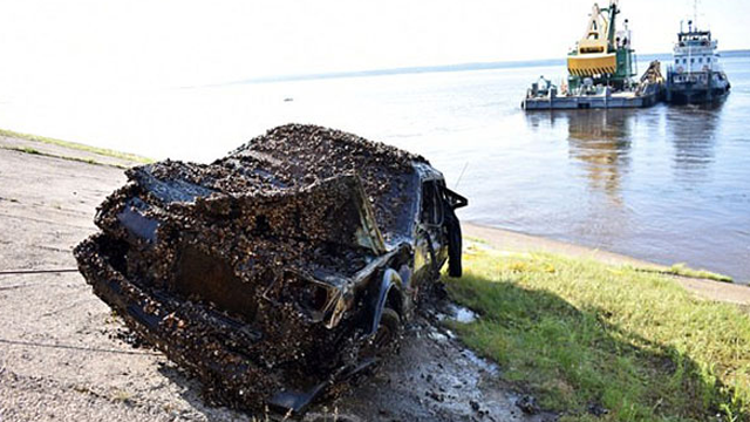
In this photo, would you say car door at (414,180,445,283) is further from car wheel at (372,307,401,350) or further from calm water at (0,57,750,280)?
calm water at (0,57,750,280)

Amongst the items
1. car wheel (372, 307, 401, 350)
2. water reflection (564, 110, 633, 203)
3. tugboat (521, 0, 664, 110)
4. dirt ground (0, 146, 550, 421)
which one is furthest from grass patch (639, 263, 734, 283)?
tugboat (521, 0, 664, 110)

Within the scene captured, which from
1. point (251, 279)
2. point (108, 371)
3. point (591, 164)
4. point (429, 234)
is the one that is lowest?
point (591, 164)

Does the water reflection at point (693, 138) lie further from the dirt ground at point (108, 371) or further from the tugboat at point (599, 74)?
the dirt ground at point (108, 371)

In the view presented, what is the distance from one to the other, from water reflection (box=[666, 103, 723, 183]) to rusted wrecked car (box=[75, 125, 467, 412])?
22.5 m

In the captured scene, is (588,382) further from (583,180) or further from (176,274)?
(583,180)

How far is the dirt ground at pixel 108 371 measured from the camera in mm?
3674

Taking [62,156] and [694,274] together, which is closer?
[694,274]

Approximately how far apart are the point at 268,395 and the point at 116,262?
1520mm

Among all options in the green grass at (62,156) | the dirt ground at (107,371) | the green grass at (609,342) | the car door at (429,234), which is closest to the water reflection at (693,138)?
the green grass at (609,342)

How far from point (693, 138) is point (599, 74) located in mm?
20025

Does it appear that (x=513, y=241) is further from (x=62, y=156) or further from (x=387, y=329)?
(x=62, y=156)

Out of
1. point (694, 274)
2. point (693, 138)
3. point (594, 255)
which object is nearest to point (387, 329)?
point (694, 274)

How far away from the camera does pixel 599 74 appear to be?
5228 centimetres

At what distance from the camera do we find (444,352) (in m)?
5.84
